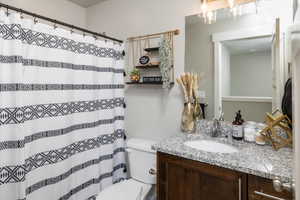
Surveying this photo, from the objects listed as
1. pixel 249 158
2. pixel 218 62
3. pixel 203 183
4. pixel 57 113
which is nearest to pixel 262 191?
pixel 249 158

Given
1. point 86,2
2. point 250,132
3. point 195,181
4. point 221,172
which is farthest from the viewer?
point 86,2

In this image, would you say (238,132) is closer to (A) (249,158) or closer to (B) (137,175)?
(A) (249,158)

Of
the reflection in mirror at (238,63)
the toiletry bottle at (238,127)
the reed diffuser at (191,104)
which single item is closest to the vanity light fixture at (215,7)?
the reflection in mirror at (238,63)

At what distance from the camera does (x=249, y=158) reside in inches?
44.6

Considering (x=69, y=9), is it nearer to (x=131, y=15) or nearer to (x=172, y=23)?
(x=131, y=15)

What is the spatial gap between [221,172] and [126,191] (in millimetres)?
905

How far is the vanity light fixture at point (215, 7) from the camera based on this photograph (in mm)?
1572

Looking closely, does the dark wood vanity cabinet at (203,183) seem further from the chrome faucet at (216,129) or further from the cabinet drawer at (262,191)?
the chrome faucet at (216,129)

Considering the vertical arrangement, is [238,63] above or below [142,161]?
above

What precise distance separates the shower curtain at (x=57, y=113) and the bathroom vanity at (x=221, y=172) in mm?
768

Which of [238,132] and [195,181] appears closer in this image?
[195,181]

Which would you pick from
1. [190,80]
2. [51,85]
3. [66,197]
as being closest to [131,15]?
[190,80]

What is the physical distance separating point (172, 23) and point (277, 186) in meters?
1.66

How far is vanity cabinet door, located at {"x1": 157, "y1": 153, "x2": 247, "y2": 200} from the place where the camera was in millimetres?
1079
